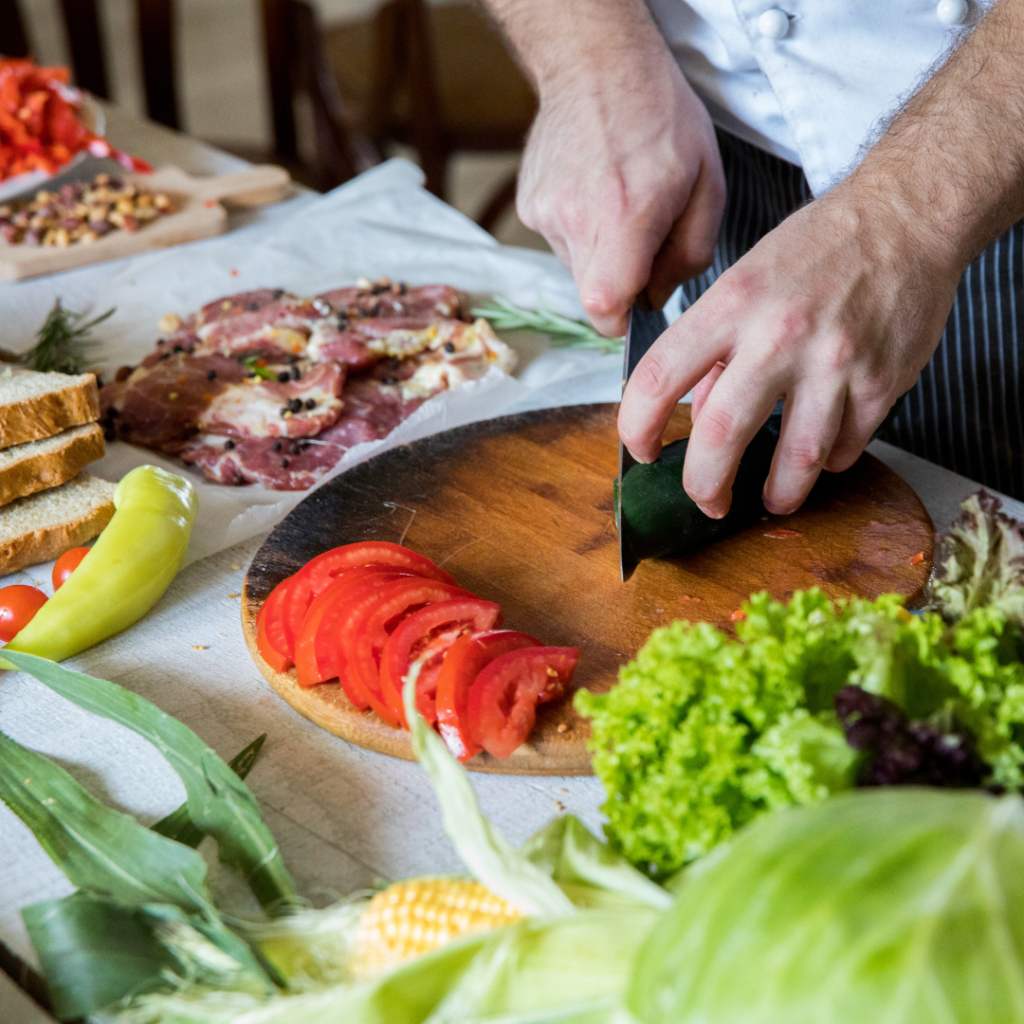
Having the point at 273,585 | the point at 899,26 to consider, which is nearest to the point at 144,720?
the point at 273,585

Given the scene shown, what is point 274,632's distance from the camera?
1420mm

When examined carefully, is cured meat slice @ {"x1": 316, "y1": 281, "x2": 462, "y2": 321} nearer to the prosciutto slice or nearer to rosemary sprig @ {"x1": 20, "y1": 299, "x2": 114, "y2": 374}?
the prosciutto slice

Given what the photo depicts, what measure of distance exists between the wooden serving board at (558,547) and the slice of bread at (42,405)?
445mm

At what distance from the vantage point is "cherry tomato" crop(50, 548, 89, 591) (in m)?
1.63

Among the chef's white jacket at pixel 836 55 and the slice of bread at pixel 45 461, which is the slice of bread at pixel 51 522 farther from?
the chef's white jacket at pixel 836 55

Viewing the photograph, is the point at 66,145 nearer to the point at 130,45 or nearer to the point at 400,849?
the point at 400,849

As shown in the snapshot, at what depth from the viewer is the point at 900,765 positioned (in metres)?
0.79

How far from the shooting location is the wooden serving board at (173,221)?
2.69m

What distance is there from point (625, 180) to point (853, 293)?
0.63m

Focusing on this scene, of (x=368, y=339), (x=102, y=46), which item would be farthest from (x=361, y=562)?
(x=102, y=46)

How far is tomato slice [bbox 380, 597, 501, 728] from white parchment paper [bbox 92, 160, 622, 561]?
2.24 feet

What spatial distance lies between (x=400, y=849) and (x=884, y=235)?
98cm

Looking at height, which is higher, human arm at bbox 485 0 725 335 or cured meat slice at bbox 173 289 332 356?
human arm at bbox 485 0 725 335

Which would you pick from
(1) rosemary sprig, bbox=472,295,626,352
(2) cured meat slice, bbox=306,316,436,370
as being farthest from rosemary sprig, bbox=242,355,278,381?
(1) rosemary sprig, bbox=472,295,626,352
